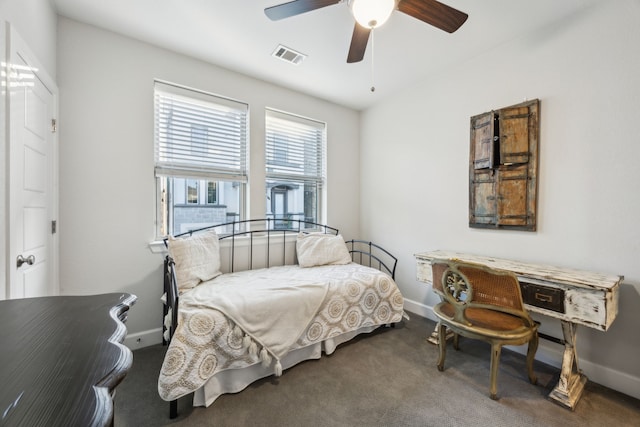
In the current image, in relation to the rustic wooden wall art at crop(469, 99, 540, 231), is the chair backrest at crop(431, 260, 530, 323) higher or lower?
lower

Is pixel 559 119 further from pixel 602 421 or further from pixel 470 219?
pixel 602 421

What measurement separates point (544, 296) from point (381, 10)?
2028 millimetres

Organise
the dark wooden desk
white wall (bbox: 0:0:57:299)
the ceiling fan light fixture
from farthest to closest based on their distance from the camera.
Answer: the ceiling fan light fixture → white wall (bbox: 0:0:57:299) → the dark wooden desk

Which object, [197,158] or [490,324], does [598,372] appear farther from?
[197,158]

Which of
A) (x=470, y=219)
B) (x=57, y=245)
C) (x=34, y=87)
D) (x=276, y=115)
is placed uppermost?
(x=276, y=115)

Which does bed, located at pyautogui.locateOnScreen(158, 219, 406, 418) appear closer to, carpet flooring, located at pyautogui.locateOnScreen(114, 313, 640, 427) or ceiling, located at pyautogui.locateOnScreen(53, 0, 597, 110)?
carpet flooring, located at pyautogui.locateOnScreen(114, 313, 640, 427)

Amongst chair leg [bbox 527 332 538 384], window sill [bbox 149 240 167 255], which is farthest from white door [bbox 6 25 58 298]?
chair leg [bbox 527 332 538 384]

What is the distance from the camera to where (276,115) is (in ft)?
10.1

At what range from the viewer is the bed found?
1.60 metres

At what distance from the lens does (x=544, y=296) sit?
170 centimetres

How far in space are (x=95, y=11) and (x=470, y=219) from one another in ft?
11.7

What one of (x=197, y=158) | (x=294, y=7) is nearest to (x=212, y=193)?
(x=197, y=158)

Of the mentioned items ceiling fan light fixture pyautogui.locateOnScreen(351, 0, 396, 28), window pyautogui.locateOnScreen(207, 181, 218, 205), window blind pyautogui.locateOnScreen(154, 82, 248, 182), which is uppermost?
ceiling fan light fixture pyautogui.locateOnScreen(351, 0, 396, 28)

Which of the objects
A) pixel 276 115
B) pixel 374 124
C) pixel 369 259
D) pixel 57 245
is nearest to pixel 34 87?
pixel 57 245
